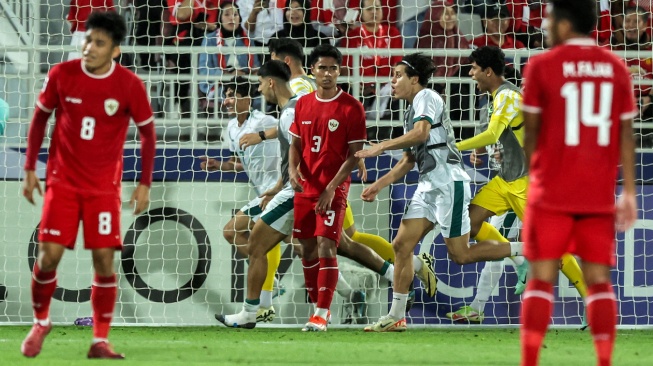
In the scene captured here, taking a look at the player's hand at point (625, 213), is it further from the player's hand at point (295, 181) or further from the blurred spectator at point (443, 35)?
the blurred spectator at point (443, 35)

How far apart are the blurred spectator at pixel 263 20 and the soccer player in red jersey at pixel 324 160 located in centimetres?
345

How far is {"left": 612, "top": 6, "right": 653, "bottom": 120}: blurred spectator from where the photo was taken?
10.8 meters

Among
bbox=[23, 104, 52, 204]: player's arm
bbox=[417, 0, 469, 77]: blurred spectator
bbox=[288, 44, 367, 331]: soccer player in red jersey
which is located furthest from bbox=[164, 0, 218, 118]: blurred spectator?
bbox=[23, 104, 52, 204]: player's arm

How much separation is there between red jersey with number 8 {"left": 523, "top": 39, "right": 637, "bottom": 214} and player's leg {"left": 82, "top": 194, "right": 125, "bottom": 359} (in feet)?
7.46

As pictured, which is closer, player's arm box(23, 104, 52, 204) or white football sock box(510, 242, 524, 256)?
player's arm box(23, 104, 52, 204)

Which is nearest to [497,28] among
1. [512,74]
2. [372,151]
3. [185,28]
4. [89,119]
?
[512,74]

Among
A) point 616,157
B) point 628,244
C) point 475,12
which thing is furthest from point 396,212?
point 616,157

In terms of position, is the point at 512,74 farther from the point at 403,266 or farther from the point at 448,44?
the point at 403,266

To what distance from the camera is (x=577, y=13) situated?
4.55 metres

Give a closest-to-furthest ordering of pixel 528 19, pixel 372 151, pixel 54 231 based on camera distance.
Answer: pixel 54 231, pixel 372 151, pixel 528 19

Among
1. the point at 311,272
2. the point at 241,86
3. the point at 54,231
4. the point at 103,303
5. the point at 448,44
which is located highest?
the point at 448,44

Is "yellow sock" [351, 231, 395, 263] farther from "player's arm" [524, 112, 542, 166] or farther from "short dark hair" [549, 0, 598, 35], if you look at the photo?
"short dark hair" [549, 0, 598, 35]

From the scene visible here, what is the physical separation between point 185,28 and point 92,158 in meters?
5.92

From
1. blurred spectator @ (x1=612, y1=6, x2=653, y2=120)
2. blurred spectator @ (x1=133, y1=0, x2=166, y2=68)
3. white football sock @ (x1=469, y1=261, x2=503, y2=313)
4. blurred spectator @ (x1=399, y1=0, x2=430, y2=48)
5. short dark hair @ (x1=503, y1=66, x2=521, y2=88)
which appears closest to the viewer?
white football sock @ (x1=469, y1=261, x2=503, y2=313)
